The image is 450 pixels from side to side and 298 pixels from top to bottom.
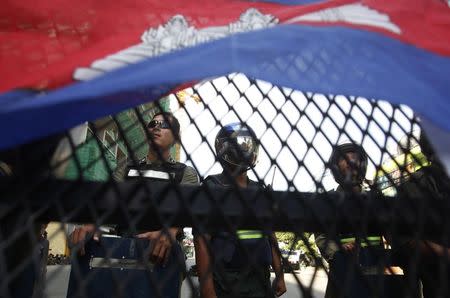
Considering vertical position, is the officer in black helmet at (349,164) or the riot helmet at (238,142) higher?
the riot helmet at (238,142)

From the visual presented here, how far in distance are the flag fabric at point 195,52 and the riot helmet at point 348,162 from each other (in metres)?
0.24

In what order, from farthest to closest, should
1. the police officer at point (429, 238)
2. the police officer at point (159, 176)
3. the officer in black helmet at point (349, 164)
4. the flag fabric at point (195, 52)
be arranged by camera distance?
the police officer at point (159, 176)
the officer in black helmet at point (349, 164)
the police officer at point (429, 238)
the flag fabric at point (195, 52)

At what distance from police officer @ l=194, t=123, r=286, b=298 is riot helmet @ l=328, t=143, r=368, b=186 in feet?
0.59

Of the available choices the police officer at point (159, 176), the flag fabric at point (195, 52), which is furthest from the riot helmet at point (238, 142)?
the flag fabric at point (195, 52)

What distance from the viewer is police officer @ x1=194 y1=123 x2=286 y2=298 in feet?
1.97

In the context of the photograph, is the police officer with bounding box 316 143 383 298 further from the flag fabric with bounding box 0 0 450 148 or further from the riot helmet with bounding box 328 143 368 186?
the flag fabric with bounding box 0 0 450 148

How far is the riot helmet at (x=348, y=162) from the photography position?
0.78m

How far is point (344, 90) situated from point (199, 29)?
0.91 ft

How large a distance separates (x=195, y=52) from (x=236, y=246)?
35 cm

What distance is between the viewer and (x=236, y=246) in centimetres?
→ 66

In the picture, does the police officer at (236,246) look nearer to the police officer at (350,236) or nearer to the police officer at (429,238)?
the police officer at (350,236)

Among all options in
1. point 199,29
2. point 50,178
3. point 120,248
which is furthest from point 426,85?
point 120,248

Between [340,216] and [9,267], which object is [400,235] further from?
[9,267]

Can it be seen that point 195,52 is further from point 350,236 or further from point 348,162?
point 350,236
